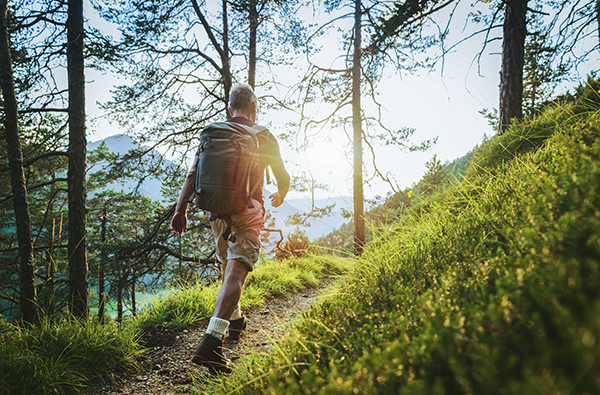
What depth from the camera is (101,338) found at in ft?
7.79

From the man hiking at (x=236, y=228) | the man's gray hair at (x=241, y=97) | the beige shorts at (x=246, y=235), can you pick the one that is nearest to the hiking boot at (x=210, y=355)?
the man hiking at (x=236, y=228)

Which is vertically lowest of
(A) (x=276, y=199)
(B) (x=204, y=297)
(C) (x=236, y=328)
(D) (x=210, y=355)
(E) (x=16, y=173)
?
(C) (x=236, y=328)

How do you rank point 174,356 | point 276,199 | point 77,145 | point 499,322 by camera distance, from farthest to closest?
point 77,145, point 276,199, point 174,356, point 499,322

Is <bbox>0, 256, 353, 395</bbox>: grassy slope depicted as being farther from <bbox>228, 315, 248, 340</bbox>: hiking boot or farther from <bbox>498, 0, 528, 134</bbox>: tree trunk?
<bbox>498, 0, 528, 134</bbox>: tree trunk

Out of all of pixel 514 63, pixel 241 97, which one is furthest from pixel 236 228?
pixel 514 63

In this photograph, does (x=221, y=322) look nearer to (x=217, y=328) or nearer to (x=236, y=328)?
(x=217, y=328)

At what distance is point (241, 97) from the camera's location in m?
2.86

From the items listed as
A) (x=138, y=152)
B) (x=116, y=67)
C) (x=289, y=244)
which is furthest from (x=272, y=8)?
(x=289, y=244)

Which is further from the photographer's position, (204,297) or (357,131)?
(357,131)

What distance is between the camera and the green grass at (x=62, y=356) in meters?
1.84

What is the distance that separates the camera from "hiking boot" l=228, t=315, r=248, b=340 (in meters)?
2.86

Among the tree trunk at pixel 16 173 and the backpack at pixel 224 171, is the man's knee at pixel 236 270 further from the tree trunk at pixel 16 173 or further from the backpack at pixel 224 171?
the tree trunk at pixel 16 173

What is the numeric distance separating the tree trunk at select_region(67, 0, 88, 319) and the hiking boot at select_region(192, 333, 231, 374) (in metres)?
4.42

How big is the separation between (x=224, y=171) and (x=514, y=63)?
5175 millimetres
